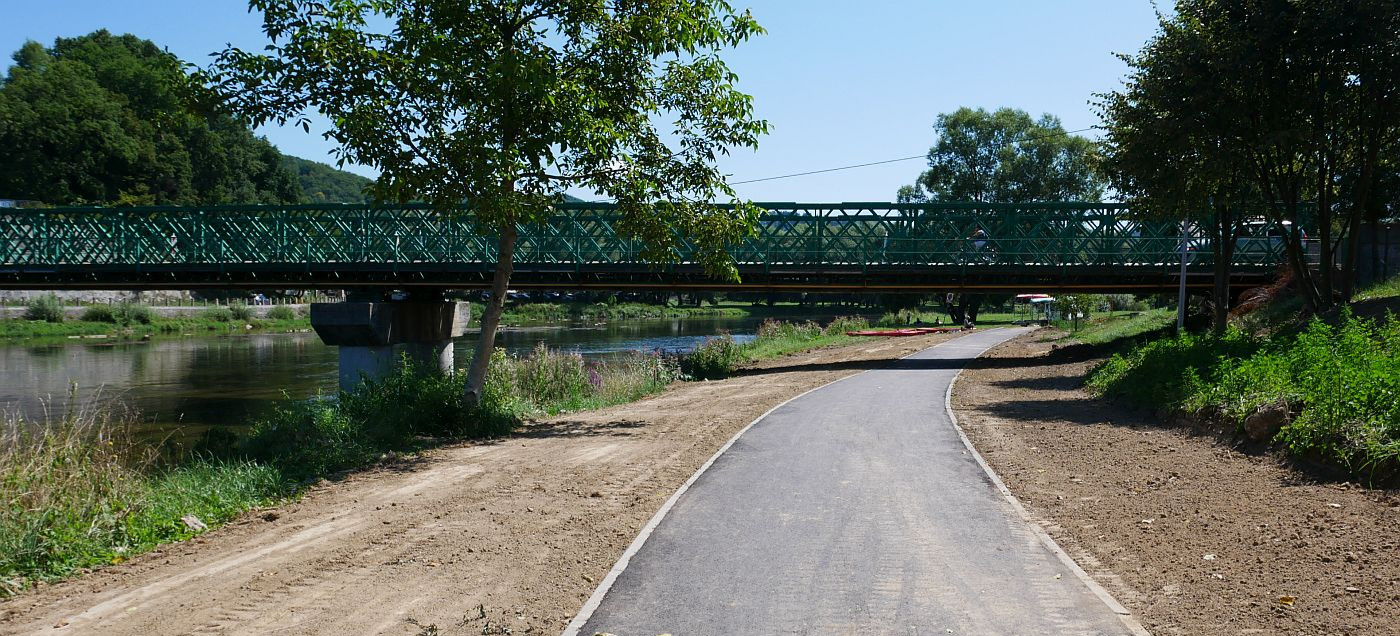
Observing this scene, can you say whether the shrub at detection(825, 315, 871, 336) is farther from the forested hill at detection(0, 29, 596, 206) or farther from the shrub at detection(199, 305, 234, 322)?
the forested hill at detection(0, 29, 596, 206)

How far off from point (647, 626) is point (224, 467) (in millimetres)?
6944

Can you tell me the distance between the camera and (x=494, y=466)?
12.2m

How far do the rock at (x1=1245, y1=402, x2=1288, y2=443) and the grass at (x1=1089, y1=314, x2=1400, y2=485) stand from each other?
0.36ft

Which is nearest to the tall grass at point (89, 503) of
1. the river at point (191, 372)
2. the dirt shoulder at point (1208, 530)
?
the river at point (191, 372)

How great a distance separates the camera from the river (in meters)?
25.3

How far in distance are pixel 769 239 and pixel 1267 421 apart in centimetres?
2343

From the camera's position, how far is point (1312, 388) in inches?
422

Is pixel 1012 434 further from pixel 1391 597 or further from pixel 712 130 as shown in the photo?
pixel 1391 597

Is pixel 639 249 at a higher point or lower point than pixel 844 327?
higher

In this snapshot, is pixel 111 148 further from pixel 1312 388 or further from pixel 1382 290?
pixel 1312 388

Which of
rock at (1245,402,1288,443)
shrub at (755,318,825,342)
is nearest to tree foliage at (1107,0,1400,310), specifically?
rock at (1245,402,1288,443)

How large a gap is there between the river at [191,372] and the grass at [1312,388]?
1244 centimetres

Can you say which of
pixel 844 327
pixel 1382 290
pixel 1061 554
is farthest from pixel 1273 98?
pixel 844 327

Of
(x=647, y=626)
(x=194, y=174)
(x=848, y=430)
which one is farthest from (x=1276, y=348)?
(x=194, y=174)
